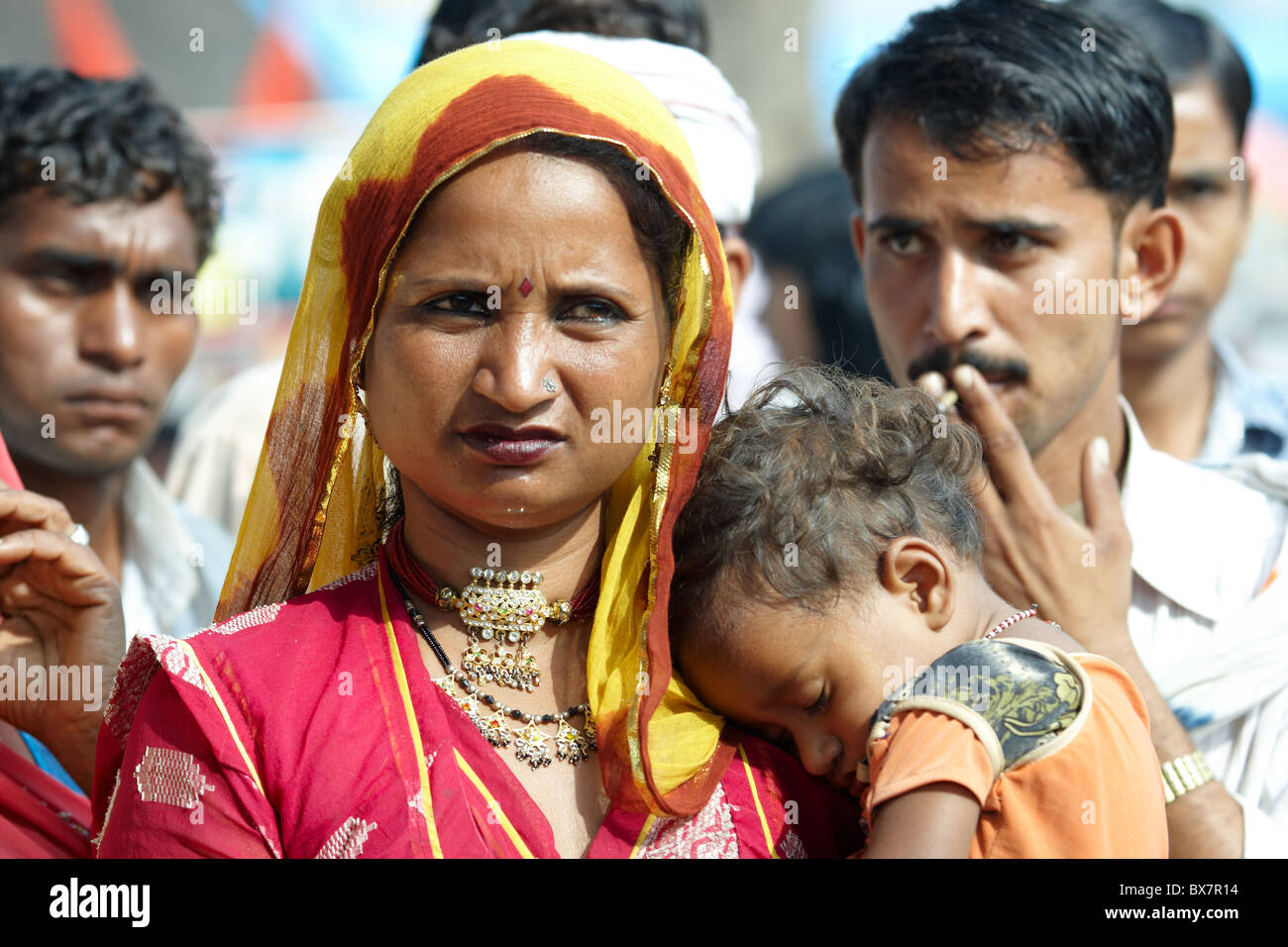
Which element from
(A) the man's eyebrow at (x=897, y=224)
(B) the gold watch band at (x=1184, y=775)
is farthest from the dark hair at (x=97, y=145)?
(B) the gold watch band at (x=1184, y=775)

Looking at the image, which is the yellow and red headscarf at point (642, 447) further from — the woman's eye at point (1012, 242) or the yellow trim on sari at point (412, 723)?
the woman's eye at point (1012, 242)

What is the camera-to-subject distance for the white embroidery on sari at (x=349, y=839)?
189 cm

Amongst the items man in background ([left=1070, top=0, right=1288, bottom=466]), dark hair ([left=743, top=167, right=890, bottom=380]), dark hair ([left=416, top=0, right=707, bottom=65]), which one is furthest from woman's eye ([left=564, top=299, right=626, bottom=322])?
dark hair ([left=743, top=167, right=890, bottom=380])

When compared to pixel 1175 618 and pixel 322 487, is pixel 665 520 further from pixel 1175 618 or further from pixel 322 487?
pixel 1175 618

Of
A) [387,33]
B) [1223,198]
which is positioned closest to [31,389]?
[1223,198]

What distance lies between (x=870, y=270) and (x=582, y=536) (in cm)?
131

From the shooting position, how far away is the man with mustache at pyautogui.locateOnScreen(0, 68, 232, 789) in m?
3.86

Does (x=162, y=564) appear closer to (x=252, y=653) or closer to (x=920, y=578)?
(x=252, y=653)

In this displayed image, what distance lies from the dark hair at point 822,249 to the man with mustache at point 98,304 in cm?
281

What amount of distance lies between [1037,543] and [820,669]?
93 cm

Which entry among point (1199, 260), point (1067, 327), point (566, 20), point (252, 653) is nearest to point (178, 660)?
point (252, 653)

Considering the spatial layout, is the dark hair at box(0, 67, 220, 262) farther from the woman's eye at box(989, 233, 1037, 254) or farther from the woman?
the woman's eye at box(989, 233, 1037, 254)

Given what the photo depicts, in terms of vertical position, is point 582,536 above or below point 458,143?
below

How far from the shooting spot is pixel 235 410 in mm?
5094
